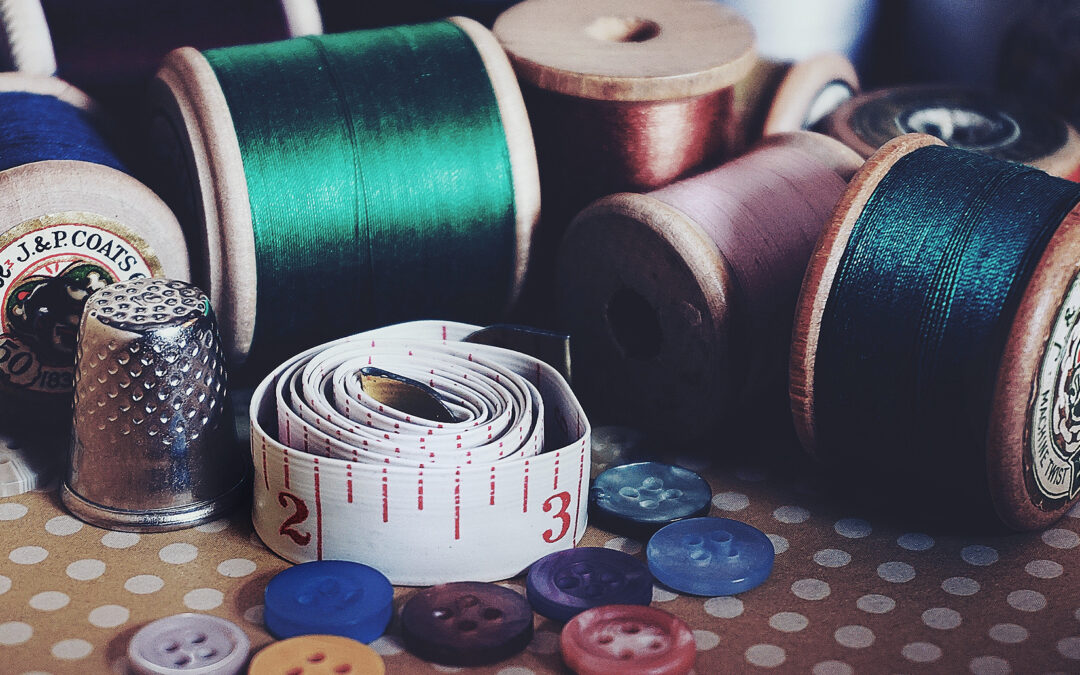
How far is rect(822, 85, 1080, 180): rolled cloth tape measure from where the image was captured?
2412mm

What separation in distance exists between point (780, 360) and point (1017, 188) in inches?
18.9

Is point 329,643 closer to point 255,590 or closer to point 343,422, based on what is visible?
point 255,590

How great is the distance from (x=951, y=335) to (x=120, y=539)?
4.01ft

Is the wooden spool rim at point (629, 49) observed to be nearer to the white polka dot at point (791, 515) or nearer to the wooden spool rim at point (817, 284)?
the wooden spool rim at point (817, 284)

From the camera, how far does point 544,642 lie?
5.28 ft

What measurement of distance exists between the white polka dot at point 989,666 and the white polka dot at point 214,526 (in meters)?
1.07

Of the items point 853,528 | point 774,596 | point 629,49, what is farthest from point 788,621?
point 629,49

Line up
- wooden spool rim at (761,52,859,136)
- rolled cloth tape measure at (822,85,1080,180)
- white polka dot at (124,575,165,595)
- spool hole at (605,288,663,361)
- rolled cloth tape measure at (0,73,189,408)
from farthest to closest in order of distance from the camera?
wooden spool rim at (761,52,859,136), rolled cloth tape measure at (822,85,1080,180), spool hole at (605,288,663,361), rolled cloth tape measure at (0,73,189,408), white polka dot at (124,575,165,595)

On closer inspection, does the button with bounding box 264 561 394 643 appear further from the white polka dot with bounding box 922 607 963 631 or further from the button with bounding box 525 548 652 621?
the white polka dot with bounding box 922 607 963 631

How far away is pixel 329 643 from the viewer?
5.04 feet

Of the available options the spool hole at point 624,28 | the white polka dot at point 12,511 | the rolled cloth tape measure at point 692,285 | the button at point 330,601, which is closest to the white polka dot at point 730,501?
the rolled cloth tape measure at point 692,285

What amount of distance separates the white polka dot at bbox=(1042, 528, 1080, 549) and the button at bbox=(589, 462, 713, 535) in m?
0.50

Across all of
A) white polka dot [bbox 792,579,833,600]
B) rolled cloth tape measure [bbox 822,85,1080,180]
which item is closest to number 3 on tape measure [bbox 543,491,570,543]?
white polka dot [bbox 792,579,833,600]

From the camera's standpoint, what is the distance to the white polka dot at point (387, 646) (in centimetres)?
158
